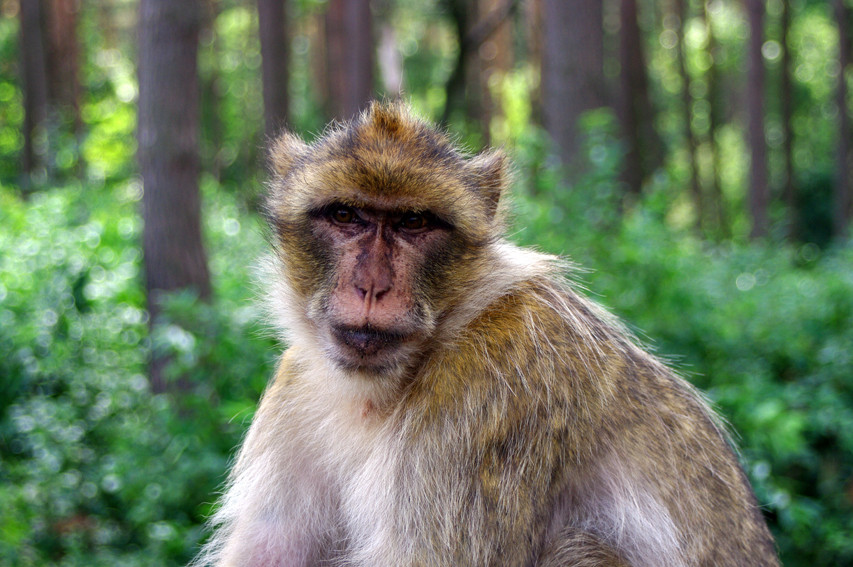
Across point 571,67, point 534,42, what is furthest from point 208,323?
point 534,42

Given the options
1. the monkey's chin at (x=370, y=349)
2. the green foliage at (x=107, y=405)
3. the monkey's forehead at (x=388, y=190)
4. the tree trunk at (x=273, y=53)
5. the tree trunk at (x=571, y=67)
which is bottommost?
the green foliage at (x=107, y=405)

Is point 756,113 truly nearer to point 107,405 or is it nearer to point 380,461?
point 107,405

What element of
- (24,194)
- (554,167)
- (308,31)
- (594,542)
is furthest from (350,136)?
(308,31)

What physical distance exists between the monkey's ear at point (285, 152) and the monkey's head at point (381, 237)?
16cm

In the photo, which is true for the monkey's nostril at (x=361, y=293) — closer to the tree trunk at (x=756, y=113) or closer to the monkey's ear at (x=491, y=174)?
the monkey's ear at (x=491, y=174)

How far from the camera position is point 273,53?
512 inches

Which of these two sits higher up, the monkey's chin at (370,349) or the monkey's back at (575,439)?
the monkey's chin at (370,349)

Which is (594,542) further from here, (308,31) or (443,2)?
(308,31)

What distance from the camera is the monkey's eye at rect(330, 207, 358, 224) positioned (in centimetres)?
257

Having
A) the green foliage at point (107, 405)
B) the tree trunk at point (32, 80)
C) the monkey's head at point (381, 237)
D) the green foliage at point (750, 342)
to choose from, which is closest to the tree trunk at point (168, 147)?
the green foliage at point (107, 405)

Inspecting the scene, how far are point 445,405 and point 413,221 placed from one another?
1.83 ft

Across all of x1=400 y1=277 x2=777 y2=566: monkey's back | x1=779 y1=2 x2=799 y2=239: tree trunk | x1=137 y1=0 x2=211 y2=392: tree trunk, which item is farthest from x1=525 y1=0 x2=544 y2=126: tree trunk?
x1=400 y1=277 x2=777 y2=566: monkey's back

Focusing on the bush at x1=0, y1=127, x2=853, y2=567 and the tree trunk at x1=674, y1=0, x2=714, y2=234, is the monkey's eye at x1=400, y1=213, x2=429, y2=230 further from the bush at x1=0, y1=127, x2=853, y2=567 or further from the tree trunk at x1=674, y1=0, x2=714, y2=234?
the tree trunk at x1=674, y1=0, x2=714, y2=234

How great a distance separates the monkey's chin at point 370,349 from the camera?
240cm
